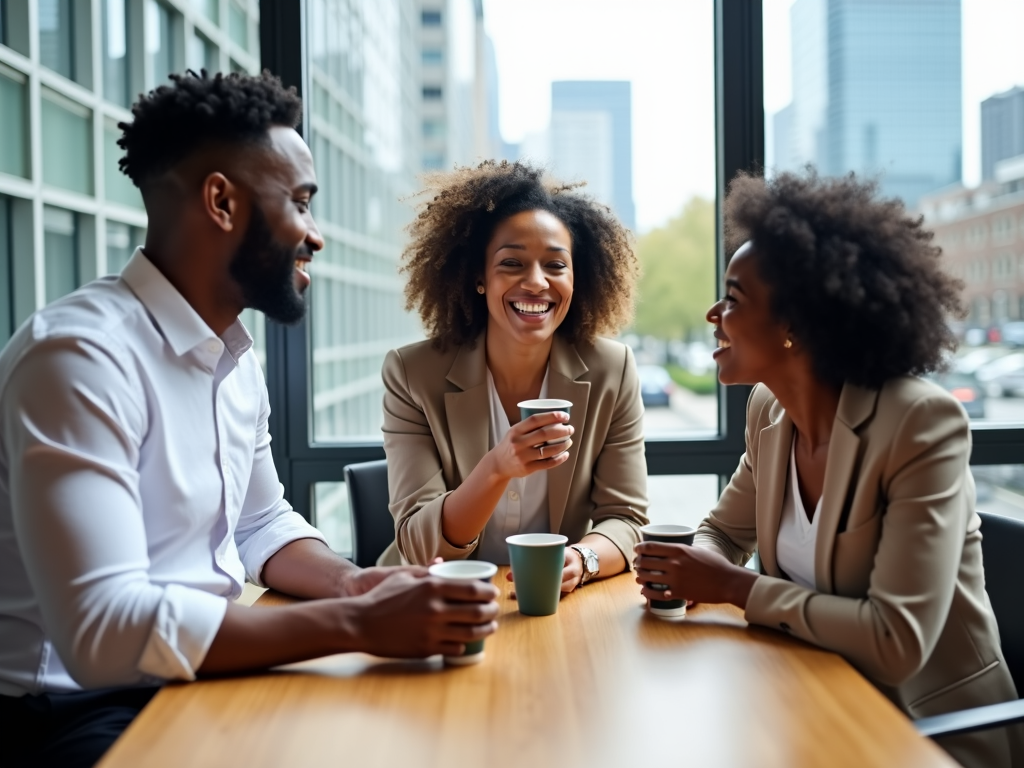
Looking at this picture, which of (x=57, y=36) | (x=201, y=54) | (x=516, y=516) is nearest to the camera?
(x=516, y=516)

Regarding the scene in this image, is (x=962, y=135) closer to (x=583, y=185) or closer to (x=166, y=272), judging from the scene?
(x=583, y=185)

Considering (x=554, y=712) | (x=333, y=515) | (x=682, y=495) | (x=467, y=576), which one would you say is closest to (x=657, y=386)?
(x=682, y=495)

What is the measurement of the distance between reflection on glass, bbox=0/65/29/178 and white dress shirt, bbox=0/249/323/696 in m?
1.25

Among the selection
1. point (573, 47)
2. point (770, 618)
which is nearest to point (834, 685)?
point (770, 618)

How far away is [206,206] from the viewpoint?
1.53m

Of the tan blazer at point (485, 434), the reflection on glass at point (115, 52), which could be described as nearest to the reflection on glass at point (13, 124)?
the reflection on glass at point (115, 52)

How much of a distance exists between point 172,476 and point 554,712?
0.74 m

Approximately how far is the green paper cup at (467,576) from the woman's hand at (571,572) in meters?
0.34

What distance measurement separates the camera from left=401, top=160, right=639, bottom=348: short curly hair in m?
2.38

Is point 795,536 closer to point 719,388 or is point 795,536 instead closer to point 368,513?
point 368,513

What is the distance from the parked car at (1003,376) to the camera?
2969mm

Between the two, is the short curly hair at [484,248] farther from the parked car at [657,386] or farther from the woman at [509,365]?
the parked car at [657,386]

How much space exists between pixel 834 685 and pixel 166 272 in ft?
4.19

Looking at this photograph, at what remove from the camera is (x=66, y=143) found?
2.94 m
